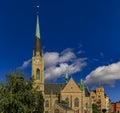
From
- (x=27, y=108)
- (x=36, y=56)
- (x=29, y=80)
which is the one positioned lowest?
(x=27, y=108)

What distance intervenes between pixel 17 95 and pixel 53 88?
77.0m

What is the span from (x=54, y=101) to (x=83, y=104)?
10.8 m

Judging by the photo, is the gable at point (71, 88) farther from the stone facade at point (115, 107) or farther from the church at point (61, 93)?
the stone facade at point (115, 107)

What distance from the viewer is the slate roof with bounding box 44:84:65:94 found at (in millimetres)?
132425

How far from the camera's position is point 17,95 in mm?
58312

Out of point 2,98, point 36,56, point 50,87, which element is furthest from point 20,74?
point 50,87

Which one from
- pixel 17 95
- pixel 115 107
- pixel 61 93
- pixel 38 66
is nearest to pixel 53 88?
pixel 61 93

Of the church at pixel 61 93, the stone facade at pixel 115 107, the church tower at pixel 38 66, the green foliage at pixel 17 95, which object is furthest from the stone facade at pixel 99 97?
the green foliage at pixel 17 95

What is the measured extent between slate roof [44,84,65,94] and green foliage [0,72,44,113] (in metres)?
70.0

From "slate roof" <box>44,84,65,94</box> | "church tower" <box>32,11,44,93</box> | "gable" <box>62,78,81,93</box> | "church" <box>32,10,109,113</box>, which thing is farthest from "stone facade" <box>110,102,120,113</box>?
"church tower" <box>32,11,44,93</box>

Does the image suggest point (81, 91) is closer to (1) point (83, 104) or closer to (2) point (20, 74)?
(1) point (83, 104)

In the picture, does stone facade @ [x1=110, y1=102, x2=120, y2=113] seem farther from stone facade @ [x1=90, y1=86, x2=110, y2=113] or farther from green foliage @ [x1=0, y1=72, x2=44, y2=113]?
green foliage @ [x1=0, y1=72, x2=44, y2=113]

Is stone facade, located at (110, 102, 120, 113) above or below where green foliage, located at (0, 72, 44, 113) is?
above

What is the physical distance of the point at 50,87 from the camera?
135875 millimetres
